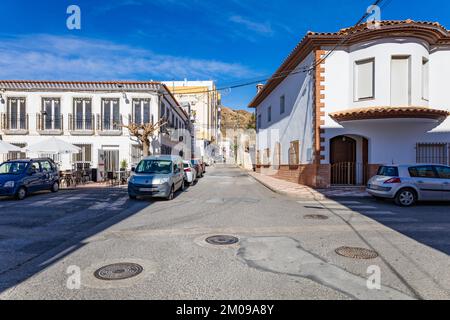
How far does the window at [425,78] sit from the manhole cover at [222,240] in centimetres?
1457

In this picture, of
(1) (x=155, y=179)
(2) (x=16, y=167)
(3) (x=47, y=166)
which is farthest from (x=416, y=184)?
(2) (x=16, y=167)

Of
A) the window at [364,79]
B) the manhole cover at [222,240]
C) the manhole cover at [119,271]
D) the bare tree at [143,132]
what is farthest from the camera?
the bare tree at [143,132]

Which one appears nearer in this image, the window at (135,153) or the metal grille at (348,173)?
the metal grille at (348,173)

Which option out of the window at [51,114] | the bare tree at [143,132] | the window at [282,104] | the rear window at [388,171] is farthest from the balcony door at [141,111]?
the rear window at [388,171]

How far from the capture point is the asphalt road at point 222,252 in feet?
12.7

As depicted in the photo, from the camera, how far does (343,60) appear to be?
15.8 m

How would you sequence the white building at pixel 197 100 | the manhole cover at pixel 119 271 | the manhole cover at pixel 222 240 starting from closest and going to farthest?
the manhole cover at pixel 119 271, the manhole cover at pixel 222 240, the white building at pixel 197 100

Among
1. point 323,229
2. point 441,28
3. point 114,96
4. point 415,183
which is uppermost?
point 441,28

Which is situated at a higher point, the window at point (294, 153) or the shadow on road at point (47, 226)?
the window at point (294, 153)

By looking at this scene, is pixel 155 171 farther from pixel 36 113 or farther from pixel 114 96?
pixel 36 113

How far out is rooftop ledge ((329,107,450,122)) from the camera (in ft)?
45.5

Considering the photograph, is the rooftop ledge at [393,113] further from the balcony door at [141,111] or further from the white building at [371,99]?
the balcony door at [141,111]
